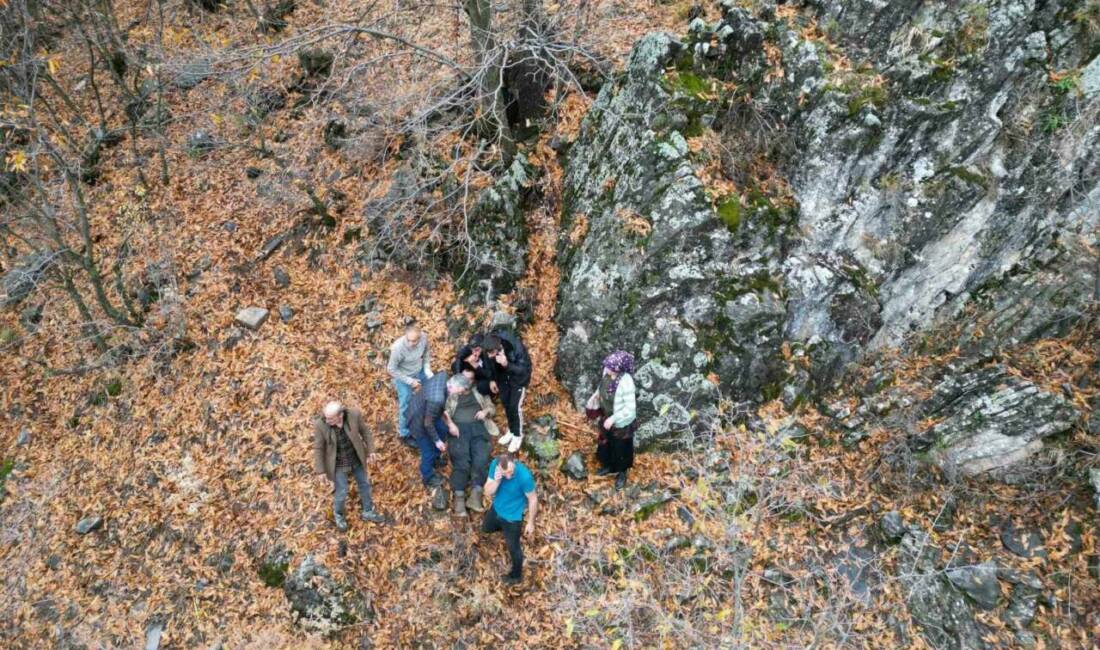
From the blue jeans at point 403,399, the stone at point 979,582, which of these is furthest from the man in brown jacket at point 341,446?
the stone at point 979,582

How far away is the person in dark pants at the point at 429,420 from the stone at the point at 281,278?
3958mm

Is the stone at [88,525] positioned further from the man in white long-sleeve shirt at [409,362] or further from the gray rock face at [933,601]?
the gray rock face at [933,601]

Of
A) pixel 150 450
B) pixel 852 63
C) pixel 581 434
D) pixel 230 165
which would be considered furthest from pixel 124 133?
pixel 852 63

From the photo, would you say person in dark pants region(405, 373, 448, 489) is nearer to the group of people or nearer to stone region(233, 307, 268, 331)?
the group of people

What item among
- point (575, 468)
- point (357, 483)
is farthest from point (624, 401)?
point (357, 483)

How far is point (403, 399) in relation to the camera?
745 cm

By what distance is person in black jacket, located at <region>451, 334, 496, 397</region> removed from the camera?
6688 millimetres

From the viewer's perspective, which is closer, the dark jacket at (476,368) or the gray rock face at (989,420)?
the gray rock face at (989,420)

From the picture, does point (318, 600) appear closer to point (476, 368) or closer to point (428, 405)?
point (428, 405)

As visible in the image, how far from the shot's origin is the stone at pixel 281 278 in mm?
9688

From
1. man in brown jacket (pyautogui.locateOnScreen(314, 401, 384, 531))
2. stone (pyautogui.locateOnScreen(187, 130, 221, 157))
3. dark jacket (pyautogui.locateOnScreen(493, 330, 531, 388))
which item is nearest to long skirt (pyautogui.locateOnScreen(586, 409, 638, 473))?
dark jacket (pyautogui.locateOnScreen(493, 330, 531, 388))

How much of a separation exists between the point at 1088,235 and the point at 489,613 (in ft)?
25.9

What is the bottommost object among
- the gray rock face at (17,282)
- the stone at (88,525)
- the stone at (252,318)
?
the stone at (88,525)

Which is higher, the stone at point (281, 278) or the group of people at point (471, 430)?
the group of people at point (471, 430)
